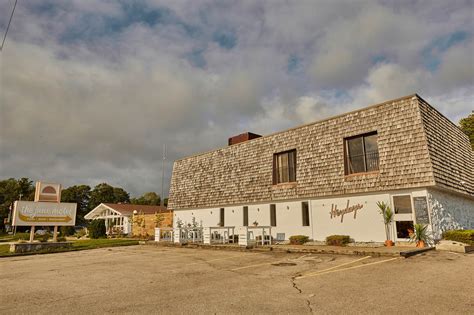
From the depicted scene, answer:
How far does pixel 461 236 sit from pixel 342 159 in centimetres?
649

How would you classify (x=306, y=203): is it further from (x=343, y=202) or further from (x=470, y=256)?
(x=470, y=256)

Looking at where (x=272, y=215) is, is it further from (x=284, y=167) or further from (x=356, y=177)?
(x=356, y=177)

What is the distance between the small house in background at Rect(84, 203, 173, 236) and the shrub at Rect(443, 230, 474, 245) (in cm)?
2336

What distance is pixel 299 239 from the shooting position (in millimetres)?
18469

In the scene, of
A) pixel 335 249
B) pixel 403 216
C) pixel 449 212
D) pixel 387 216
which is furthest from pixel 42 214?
pixel 449 212

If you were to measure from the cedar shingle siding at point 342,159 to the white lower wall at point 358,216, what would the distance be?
0.57 meters

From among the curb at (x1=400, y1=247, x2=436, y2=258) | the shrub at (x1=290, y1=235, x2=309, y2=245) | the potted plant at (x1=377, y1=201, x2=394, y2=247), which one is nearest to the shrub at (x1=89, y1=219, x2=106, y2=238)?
the shrub at (x1=290, y1=235, x2=309, y2=245)

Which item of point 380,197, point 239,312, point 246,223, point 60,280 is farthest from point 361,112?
point 60,280

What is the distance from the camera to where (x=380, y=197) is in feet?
53.3

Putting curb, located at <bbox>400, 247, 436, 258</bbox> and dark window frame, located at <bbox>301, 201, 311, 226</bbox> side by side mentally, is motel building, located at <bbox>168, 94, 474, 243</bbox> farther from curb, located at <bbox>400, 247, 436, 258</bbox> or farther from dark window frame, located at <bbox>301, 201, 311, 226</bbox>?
curb, located at <bbox>400, 247, 436, 258</bbox>

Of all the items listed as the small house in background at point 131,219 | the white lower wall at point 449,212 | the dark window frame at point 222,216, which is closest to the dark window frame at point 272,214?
the dark window frame at point 222,216

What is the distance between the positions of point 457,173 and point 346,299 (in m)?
14.8

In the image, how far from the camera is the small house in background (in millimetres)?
32938

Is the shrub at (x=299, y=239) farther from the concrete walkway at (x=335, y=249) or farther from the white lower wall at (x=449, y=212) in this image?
the white lower wall at (x=449, y=212)
